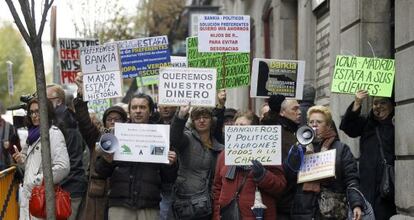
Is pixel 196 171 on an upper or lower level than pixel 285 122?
lower

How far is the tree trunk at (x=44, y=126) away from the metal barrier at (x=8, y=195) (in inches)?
86.0

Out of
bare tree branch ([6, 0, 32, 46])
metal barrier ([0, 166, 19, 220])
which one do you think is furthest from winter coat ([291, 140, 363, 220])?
metal barrier ([0, 166, 19, 220])

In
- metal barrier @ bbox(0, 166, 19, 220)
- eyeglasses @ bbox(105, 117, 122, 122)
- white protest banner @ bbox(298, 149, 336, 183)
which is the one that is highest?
eyeglasses @ bbox(105, 117, 122, 122)

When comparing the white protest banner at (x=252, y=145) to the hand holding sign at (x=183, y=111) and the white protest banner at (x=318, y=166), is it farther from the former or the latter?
the hand holding sign at (x=183, y=111)

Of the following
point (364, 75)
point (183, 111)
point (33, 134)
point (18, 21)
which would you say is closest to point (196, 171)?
point (183, 111)

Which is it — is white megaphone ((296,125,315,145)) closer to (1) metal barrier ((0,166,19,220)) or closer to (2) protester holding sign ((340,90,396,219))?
(2) protester holding sign ((340,90,396,219))

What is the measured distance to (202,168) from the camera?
363 inches

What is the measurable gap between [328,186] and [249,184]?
0.70m

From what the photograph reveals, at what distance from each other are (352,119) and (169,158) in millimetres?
1982

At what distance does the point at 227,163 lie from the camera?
8594mm

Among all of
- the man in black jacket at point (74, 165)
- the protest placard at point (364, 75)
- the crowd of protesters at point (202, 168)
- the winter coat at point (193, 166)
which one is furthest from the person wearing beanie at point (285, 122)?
the man in black jacket at point (74, 165)

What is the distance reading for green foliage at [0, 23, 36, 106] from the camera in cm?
6844

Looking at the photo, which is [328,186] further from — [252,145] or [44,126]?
[44,126]

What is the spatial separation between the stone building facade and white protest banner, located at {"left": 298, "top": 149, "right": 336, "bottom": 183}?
133cm
